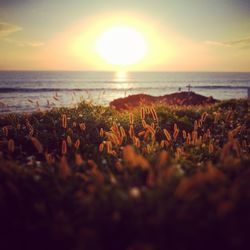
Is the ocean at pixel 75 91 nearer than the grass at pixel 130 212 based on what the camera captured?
No

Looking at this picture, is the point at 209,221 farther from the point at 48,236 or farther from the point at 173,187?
the point at 48,236

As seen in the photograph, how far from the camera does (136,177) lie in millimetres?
3715

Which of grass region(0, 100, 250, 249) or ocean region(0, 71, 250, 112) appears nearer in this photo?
grass region(0, 100, 250, 249)

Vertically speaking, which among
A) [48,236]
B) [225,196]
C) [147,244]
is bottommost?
[48,236]

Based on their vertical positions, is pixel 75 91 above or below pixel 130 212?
above

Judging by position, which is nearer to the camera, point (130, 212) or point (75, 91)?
point (130, 212)

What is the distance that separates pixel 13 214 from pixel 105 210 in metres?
1.06

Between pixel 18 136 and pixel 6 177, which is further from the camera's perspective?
pixel 18 136

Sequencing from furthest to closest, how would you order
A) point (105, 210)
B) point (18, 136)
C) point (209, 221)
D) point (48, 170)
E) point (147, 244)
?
point (18, 136) < point (48, 170) < point (105, 210) < point (209, 221) < point (147, 244)

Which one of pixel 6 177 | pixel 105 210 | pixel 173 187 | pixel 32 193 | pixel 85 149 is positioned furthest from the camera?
pixel 85 149

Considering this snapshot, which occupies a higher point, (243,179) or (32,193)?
(243,179)

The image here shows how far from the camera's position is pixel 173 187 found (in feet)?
9.78

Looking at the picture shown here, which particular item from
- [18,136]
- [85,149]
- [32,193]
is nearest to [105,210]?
[32,193]

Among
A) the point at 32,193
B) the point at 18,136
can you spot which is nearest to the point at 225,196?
the point at 32,193
